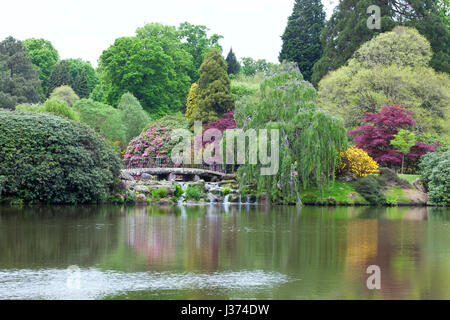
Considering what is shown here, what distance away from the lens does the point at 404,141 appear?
32594 millimetres

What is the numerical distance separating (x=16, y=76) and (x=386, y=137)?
43.6 m

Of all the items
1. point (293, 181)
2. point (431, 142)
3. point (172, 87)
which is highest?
point (172, 87)

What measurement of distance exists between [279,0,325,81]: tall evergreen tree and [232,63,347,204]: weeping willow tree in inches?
1067

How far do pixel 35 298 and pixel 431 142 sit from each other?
31.7m

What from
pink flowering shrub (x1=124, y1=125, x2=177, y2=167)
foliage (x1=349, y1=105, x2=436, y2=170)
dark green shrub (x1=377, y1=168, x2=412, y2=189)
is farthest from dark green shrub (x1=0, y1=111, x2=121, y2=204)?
foliage (x1=349, y1=105, x2=436, y2=170)

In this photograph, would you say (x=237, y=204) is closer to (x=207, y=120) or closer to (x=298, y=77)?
(x=298, y=77)

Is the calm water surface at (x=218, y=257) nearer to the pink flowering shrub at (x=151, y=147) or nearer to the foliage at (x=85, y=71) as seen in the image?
the pink flowering shrub at (x=151, y=147)

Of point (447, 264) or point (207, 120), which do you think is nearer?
point (447, 264)

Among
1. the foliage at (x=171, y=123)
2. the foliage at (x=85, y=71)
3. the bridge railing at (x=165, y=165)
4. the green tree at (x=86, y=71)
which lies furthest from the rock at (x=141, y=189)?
the green tree at (x=86, y=71)

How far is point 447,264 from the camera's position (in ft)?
38.8

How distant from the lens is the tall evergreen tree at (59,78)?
6675 cm

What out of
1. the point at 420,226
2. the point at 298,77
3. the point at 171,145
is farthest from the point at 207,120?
the point at 420,226

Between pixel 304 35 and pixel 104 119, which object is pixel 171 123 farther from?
pixel 304 35
